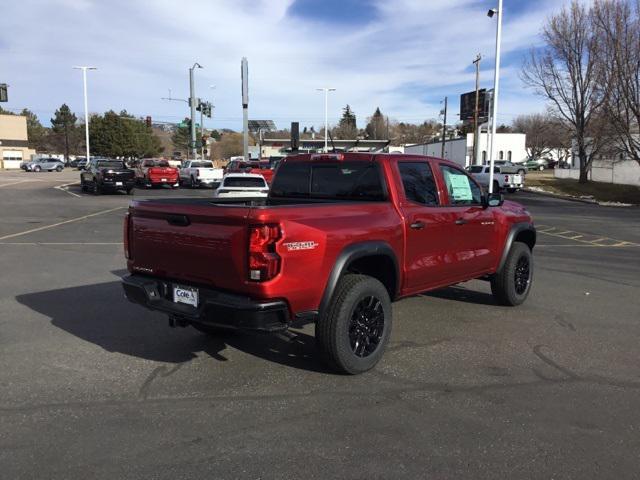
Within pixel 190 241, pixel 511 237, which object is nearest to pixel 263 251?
pixel 190 241

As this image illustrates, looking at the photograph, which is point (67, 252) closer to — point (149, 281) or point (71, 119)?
point (149, 281)

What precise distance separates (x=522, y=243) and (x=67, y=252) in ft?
28.1

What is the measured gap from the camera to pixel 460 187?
6.26 meters

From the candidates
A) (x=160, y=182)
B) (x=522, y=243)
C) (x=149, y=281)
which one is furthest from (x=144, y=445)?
(x=160, y=182)

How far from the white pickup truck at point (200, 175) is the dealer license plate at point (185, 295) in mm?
31105

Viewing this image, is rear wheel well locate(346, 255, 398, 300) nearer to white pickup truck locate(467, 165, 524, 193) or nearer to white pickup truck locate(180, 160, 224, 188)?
white pickup truck locate(467, 165, 524, 193)

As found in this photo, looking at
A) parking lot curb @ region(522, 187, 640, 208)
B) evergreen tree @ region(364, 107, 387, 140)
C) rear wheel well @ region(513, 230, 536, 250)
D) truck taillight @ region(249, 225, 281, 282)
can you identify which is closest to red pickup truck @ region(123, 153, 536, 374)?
truck taillight @ region(249, 225, 281, 282)

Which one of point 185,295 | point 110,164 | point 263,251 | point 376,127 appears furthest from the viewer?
point 376,127

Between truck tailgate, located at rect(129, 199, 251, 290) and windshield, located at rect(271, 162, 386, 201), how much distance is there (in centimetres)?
154

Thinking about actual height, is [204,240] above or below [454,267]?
above

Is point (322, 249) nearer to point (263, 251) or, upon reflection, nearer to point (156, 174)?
point (263, 251)

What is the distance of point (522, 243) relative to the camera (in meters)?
7.25

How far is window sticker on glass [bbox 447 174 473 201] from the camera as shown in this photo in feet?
20.0

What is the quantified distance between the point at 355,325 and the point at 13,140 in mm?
97388
